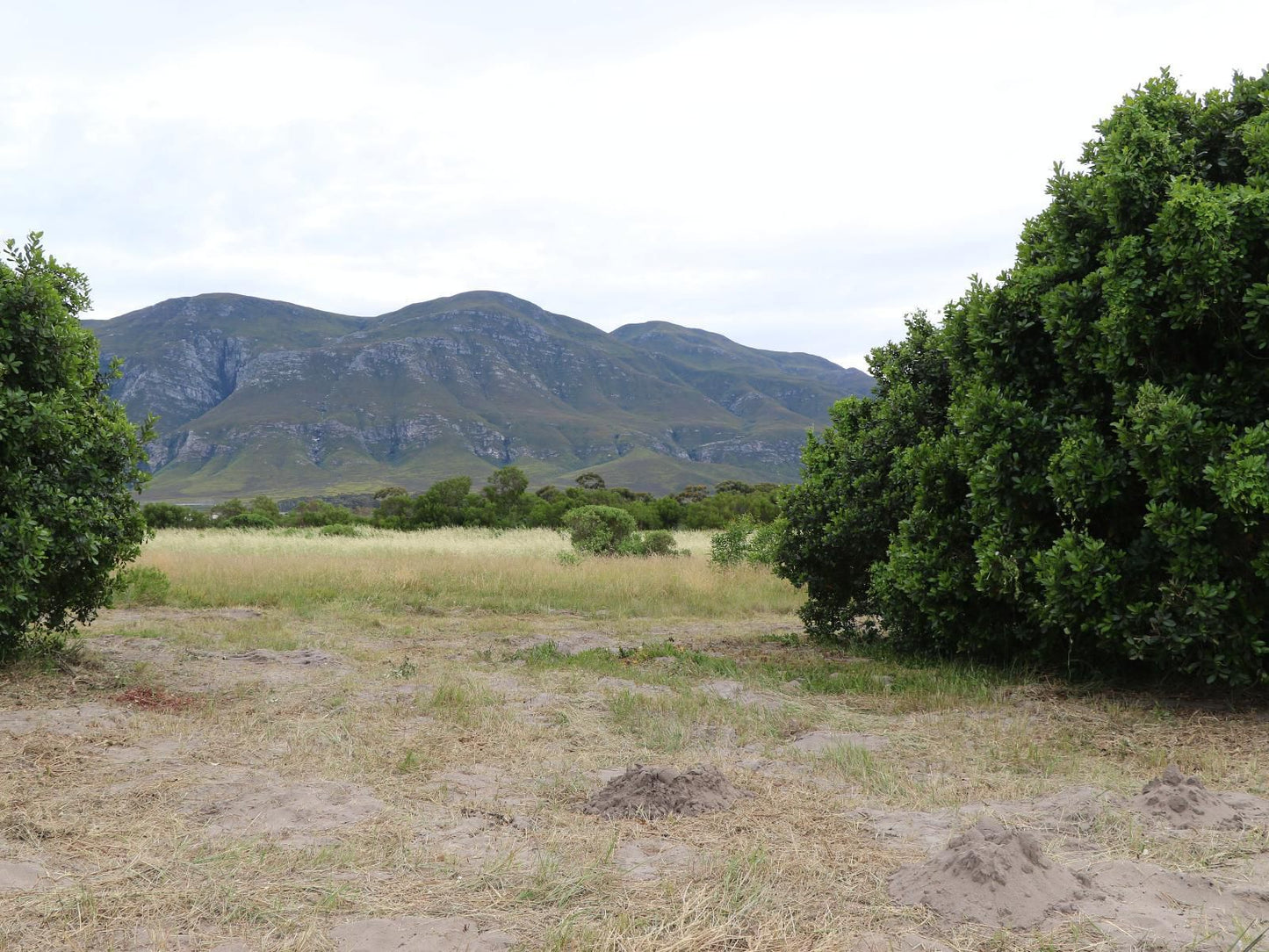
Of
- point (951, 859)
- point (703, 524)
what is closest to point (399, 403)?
point (703, 524)

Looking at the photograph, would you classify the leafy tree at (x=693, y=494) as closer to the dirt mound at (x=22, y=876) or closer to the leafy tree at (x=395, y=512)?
the leafy tree at (x=395, y=512)

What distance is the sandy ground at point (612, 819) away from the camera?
11.1 feet

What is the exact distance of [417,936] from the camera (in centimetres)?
328

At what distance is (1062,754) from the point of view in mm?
5887

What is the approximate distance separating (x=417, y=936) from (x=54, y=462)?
22.4 feet

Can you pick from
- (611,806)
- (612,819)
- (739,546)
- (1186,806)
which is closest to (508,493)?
(739,546)

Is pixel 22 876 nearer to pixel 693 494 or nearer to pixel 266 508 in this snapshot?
pixel 266 508

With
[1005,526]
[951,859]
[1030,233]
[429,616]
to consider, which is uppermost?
[1030,233]

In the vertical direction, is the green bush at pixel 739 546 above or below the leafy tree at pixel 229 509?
above

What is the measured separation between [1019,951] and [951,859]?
59cm

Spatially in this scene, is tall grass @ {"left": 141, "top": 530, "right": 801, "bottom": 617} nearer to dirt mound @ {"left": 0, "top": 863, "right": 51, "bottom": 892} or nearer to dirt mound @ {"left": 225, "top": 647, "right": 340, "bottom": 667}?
dirt mound @ {"left": 225, "top": 647, "right": 340, "bottom": 667}

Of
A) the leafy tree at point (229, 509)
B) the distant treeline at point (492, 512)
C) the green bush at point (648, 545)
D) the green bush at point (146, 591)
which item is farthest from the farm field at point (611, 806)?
the leafy tree at point (229, 509)

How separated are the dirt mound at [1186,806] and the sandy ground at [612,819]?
15 mm

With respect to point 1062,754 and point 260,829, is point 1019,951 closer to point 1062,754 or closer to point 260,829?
point 1062,754
